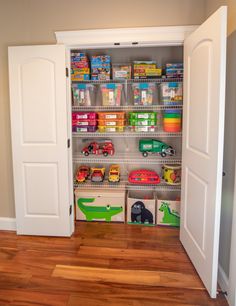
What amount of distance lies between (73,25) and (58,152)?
1.31 meters

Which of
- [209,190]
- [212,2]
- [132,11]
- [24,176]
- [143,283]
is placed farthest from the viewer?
[24,176]

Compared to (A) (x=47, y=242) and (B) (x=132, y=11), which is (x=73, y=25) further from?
(A) (x=47, y=242)

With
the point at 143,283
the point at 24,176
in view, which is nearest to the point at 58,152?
the point at 24,176

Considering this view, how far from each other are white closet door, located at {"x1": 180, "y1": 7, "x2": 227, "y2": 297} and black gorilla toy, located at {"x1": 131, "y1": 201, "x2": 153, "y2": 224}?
0.69 meters

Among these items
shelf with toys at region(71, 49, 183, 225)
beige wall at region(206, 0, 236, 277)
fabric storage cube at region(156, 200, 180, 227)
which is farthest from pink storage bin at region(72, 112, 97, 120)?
beige wall at region(206, 0, 236, 277)

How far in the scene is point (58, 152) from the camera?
2.74m

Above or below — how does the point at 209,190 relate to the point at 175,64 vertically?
below

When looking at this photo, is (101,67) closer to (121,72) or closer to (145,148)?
(121,72)

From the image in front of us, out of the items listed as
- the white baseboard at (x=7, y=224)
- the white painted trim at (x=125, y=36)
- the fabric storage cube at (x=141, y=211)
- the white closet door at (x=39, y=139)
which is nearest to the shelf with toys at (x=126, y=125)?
the fabric storage cube at (x=141, y=211)

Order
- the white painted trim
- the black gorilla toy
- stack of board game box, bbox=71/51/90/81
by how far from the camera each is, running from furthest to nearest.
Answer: the black gorilla toy < stack of board game box, bbox=71/51/90/81 < the white painted trim

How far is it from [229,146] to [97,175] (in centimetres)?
173

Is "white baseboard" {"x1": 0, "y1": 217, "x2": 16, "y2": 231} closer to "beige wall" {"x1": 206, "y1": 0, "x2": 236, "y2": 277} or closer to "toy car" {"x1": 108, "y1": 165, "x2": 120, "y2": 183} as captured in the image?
"toy car" {"x1": 108, "y1": 165, "x2": 120, "y2": 183}

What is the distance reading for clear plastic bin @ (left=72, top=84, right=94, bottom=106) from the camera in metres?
3.12

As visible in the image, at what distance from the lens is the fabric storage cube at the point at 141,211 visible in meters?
3.14
